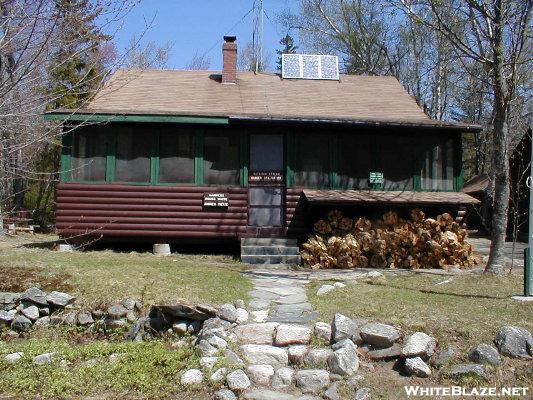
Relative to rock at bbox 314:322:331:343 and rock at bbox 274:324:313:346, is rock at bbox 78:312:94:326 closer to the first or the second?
rock at bbox 274:324:313:346

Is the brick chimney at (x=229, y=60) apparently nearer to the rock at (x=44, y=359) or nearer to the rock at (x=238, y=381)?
the rock at (x=44, y=359)

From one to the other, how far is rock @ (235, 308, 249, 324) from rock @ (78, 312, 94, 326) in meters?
2.10

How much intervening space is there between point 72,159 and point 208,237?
367 cm

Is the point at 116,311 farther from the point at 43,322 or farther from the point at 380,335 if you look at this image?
the point at 380,335

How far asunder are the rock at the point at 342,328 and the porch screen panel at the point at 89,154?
841cm

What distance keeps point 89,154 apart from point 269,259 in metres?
4.92

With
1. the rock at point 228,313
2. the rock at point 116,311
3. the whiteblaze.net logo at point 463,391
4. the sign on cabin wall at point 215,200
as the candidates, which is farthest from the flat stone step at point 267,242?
the whiteblaze.net logo at point 463,391

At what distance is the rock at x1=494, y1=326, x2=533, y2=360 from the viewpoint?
18.7ft

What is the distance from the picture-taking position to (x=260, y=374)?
222 inches

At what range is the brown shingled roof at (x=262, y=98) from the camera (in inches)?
528

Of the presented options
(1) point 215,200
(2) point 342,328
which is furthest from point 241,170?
(2) point 342,328

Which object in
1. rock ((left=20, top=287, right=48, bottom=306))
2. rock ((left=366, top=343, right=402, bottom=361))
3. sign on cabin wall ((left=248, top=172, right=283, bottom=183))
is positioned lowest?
rock ((left=366, top=343, right=402, bottom=361))

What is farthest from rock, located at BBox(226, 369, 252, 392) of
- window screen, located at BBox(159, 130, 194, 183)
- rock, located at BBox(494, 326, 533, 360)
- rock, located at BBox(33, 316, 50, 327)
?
window screen, located at BBox(159, 130, 194, 183)

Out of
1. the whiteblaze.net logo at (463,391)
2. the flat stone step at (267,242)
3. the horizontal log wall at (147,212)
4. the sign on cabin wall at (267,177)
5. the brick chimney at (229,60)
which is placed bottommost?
the whiteblaze.net logo at (463,391)
